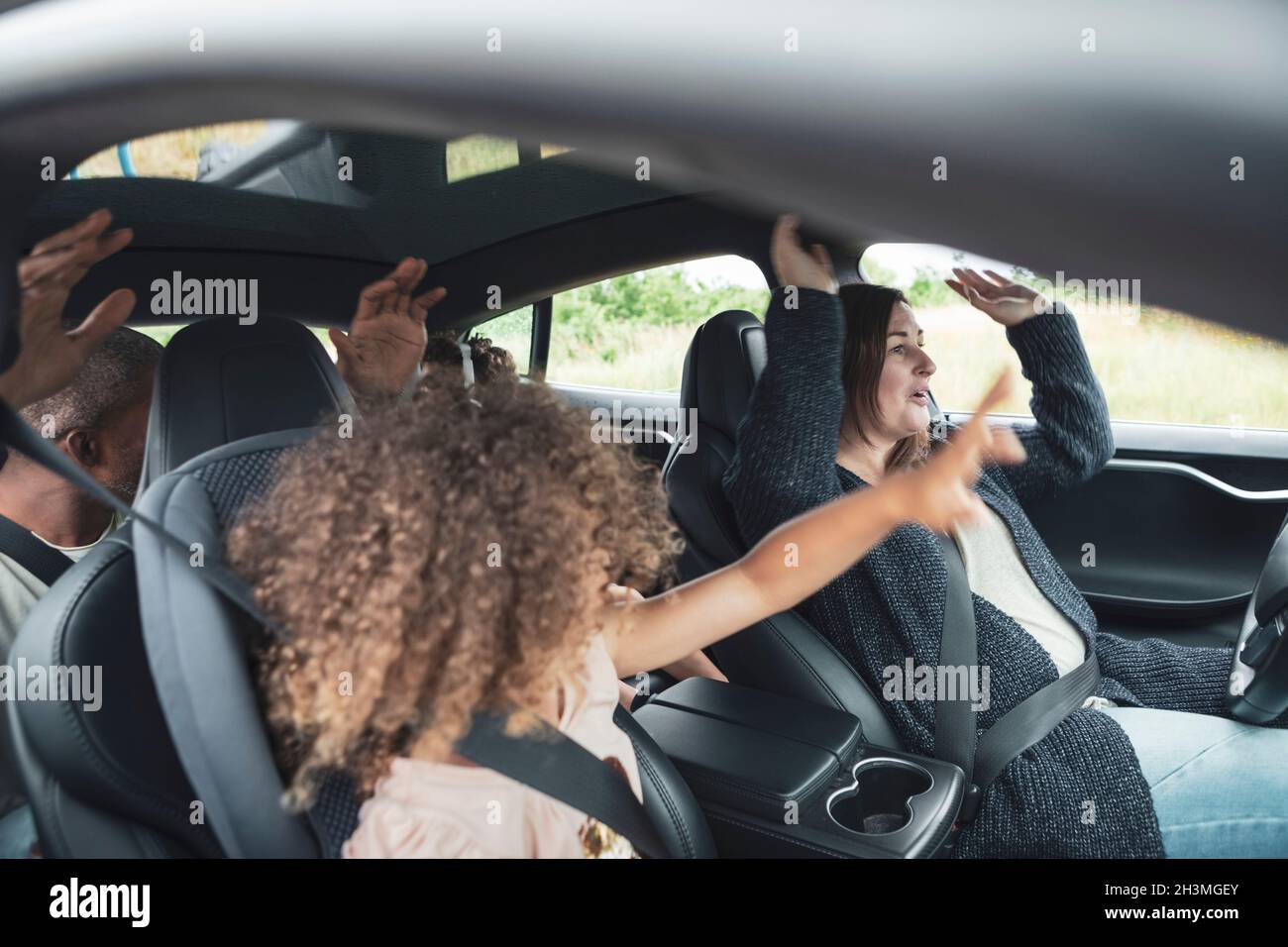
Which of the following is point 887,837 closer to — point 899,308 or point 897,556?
point 897,556

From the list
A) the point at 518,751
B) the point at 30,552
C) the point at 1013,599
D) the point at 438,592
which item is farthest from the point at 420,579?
the point at 1013,599

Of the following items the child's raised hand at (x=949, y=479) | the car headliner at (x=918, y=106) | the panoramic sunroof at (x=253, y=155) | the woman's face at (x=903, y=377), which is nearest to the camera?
the car headliner at (x=918, y=106)

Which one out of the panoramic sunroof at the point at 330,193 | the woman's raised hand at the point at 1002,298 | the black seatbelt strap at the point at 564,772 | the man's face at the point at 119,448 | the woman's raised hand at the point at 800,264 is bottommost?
the black seatbelt strap at the point at 564,772

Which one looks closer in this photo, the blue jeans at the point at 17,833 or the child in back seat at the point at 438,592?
the child in back seat at the point at 438,592

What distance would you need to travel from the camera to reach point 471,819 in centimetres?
97

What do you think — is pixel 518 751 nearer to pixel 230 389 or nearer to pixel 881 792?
pixel 230 389

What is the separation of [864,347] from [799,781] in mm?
852

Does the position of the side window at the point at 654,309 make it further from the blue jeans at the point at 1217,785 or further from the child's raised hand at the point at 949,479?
the blue jeans at the point at 1217,785

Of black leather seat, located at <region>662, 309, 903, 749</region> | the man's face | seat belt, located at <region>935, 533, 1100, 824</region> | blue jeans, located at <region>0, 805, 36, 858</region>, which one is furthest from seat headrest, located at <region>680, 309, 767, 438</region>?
blue jeans, located at <region>0, 805, 36, 858</region>

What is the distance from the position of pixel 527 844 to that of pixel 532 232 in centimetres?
135

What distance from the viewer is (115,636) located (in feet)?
3.31

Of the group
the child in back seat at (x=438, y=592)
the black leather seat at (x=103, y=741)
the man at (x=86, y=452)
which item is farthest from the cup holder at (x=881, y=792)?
the man at (x=86, y=452)

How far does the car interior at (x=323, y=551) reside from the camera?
94 centimetres
